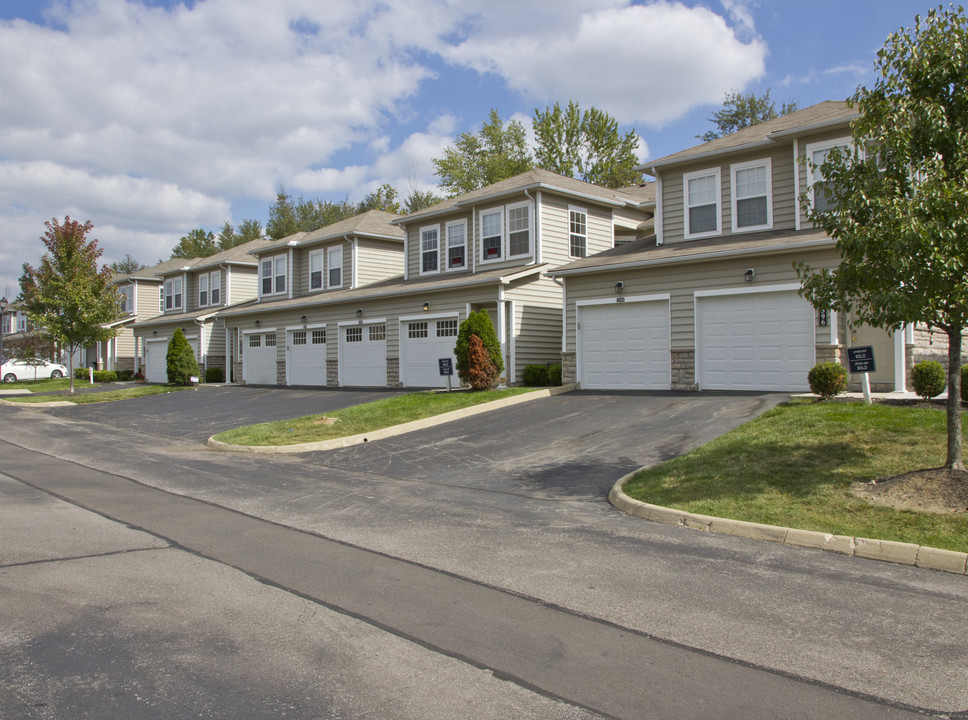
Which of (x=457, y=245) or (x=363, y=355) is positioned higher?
(x=457, y=245)

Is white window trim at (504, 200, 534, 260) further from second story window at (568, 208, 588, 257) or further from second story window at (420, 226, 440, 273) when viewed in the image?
second story window at (420, 226, 440, 273)

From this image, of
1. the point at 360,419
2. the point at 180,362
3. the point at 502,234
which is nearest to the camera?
the point at 360,419

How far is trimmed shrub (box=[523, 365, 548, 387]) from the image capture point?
21.2 m

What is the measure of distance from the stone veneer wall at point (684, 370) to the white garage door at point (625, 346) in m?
0.21

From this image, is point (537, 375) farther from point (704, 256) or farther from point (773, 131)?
point (773, 131)

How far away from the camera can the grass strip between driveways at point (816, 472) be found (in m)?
7.15

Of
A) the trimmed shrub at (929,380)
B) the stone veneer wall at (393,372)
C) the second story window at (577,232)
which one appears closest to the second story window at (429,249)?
the stone veneer wall at (393,372)

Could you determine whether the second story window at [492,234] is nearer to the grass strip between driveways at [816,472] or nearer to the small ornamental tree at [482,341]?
the small ornamental tree at [482,341]

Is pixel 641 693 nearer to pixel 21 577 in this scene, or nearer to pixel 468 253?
pixel 21 577

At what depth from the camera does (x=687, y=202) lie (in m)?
19.6

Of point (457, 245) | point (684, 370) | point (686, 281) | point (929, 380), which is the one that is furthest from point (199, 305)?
point (929, 380)

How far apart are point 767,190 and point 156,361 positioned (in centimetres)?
3417

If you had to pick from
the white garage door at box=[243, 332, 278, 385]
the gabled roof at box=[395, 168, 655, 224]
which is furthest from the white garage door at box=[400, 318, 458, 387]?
the white garage door at box=[243, 332, 278, 385]

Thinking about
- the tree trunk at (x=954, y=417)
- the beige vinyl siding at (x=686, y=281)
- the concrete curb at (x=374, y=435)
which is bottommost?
the concrete curb at (x=374, y=435)
